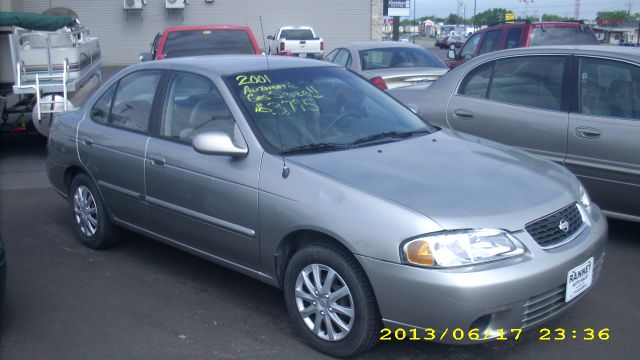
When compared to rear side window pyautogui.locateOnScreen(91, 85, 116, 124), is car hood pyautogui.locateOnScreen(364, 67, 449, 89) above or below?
below

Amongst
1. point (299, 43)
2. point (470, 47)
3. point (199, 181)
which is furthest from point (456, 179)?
point (299, 43)

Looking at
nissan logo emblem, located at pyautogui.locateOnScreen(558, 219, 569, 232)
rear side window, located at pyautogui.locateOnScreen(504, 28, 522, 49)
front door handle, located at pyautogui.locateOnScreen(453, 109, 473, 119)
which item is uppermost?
rear side window, located at pyautogui.locateOnScreen(504, 28, 522, 49)

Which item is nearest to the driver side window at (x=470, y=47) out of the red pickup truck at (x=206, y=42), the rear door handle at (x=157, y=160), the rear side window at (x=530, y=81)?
the red pickup truck at (x=206, y=42)

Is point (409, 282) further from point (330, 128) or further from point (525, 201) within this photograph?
point (330, 128)

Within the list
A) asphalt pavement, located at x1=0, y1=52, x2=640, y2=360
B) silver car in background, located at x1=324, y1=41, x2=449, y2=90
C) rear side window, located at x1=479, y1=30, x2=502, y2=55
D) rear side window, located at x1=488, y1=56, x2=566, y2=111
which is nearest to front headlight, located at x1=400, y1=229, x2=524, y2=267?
asphalt pavement, located at x1=0, y1=52, x2=640, y2=360

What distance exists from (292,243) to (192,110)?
4.53ft

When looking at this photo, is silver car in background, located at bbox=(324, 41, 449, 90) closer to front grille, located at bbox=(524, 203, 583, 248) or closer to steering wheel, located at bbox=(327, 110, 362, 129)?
steering wheel, located at bbox=(327, 110, 362, 129)

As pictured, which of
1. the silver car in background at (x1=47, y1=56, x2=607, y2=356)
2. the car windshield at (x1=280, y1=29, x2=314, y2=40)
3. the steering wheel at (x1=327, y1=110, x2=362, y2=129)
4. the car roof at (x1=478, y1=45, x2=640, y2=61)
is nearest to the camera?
the silver car in background at (x1=47, y1=56, x2=607, y2=356)

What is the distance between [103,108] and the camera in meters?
5.80

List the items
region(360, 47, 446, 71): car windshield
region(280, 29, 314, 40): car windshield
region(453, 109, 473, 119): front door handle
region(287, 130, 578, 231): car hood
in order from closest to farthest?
1. region(287, 130, 578, 231): car hood
2. region(453, 109, 473, 119): front door handle
3. region(360, 47, 446, 71): car windshield
4. region(280, 29, 314, 40): car windshield

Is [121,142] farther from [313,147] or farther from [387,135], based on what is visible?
[387,135]

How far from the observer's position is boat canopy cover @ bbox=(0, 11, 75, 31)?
993 cm

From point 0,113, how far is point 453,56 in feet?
25.1

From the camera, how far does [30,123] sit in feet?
34.5
